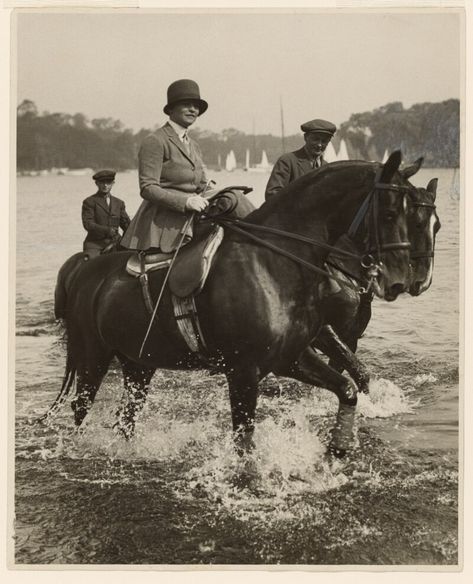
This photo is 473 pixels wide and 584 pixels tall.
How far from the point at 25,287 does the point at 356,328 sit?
3092 millimetres

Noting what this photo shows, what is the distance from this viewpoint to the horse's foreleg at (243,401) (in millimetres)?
5250

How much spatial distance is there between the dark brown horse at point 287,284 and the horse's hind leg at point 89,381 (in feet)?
2.24

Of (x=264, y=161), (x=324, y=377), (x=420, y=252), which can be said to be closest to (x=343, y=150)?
(x=264, y=161)

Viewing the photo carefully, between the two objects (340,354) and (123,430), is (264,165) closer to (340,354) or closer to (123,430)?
(340,354)

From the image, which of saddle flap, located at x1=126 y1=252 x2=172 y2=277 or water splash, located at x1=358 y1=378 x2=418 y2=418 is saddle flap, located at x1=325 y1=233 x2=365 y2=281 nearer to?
saddle flap, located at x1=126 y1=252 x2=172 y2=277

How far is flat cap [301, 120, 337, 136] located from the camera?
22.1 ft

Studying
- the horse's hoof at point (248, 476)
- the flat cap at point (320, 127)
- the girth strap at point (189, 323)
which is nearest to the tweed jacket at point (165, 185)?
the girth strap at point (189, 323)

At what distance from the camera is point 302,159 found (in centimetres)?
685

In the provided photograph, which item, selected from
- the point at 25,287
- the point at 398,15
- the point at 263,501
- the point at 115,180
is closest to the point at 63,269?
the point at 25,287

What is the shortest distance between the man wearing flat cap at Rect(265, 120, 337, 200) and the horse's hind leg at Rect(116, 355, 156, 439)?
6.72 feet

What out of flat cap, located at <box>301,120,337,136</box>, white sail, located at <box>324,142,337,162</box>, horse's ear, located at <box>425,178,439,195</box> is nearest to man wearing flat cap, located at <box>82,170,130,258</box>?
flat cap, located at <box>301,120,337,136</box>

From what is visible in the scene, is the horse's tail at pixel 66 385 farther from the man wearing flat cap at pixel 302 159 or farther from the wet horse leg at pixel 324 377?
the man wearing flat cap at pixel 302 159

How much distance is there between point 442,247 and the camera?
20.1ft

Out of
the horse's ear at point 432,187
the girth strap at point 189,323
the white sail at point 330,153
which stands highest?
the white sail at point 330,153
